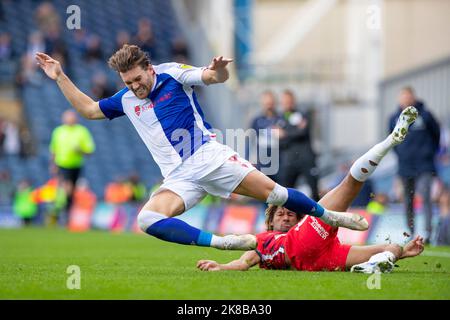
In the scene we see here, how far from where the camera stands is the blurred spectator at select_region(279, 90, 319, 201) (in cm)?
1539

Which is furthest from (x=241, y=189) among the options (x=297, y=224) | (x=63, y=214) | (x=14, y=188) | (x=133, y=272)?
(x=14, y=188)

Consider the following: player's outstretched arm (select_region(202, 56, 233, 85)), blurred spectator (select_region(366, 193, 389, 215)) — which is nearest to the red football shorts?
player's outstretched arm (select_region(202, 56, 233, 85))

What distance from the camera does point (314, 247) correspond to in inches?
316

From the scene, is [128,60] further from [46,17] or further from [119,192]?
[46,17]

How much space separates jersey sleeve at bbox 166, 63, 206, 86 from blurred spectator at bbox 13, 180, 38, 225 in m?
14.8

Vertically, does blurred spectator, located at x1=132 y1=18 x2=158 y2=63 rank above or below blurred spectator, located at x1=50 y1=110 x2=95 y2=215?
above

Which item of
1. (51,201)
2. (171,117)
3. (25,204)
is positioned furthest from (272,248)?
(25,204)

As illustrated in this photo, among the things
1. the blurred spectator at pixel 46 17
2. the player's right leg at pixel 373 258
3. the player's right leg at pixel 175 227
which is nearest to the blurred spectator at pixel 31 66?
the blurred spectator at pixel 46 17

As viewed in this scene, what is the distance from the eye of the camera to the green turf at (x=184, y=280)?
6.59 m

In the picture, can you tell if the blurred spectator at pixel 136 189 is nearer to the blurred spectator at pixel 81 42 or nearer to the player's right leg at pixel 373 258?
the blurred spectator at pixel 81 42

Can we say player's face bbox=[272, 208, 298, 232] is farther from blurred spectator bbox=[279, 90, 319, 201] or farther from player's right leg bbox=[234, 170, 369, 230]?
blurred spectator bbox=[279, 90, 319, 201]

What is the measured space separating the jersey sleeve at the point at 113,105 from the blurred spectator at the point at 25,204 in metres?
14.3

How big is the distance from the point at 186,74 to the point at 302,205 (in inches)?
56.4
